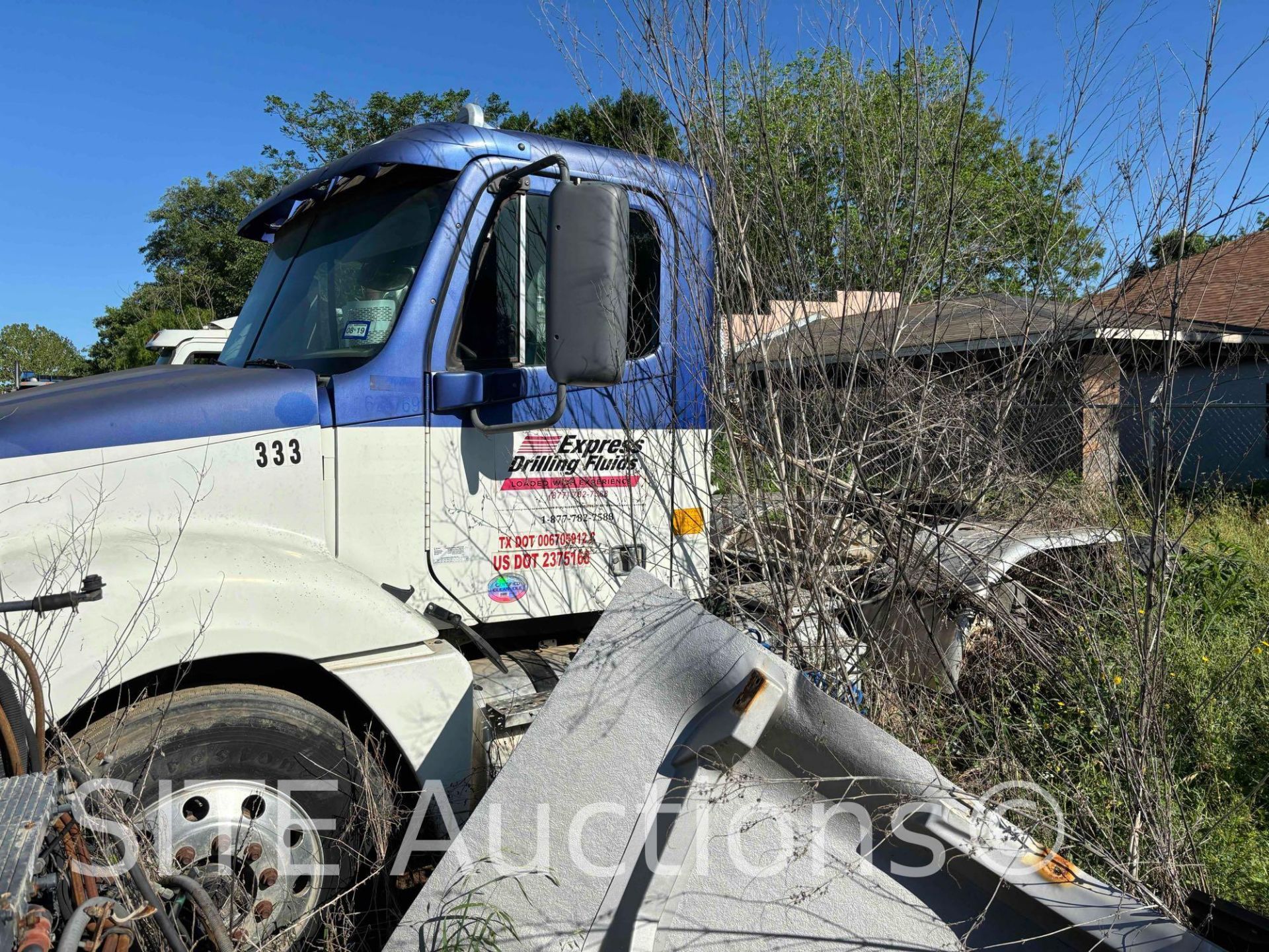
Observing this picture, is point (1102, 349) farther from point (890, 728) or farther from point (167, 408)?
point (167, 408)

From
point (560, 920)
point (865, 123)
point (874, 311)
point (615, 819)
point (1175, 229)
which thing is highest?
point (865, 123)

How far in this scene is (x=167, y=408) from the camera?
286 centimetres

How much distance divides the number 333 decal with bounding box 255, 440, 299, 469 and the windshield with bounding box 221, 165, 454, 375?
1.10ft

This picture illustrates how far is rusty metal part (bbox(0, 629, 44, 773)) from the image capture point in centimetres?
214

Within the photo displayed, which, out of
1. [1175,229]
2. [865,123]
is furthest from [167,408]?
[1175,229]

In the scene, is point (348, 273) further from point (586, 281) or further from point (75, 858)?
point (75, 858)

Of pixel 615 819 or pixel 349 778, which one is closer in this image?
pixel 615 819

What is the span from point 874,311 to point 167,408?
98.3 inches

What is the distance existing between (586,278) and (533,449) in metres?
0.75

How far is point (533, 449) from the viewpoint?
11.0 feet

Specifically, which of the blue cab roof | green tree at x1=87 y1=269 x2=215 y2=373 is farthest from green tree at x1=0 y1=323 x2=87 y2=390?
the blue cab roof

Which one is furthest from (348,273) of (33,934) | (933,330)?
(33,934)

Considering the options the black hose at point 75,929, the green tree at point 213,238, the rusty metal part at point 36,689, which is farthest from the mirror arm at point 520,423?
the green tree at point 213,238

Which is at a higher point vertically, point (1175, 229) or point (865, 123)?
point (865, 123)
